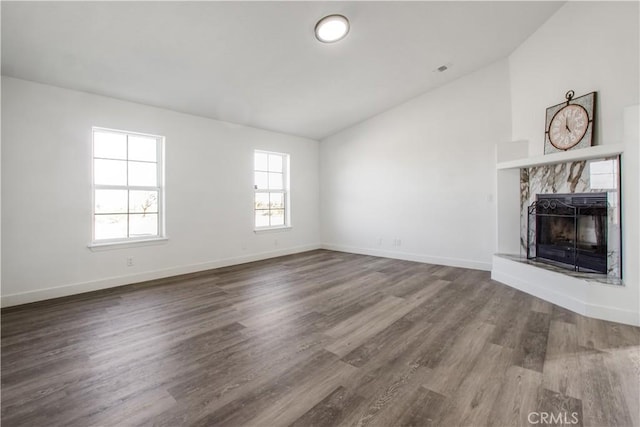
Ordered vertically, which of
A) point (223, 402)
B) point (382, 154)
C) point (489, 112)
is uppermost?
point (489, 112)

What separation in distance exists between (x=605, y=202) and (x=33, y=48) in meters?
5.97

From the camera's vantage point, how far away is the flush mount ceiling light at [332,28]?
281cm

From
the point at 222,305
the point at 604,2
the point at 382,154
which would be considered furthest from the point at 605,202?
the point at 222,305

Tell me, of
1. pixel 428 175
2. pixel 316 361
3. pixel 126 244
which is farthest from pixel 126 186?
pixel 428 175

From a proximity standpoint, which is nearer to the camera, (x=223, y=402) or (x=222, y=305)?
(x=223, y=402)

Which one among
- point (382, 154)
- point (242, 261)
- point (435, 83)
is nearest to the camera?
point (435, 83)

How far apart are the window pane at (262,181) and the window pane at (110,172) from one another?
2206 millimetres

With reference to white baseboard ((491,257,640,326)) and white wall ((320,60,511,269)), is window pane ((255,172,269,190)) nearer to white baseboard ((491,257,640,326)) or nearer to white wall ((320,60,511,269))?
white wall ((320,60,511,269))

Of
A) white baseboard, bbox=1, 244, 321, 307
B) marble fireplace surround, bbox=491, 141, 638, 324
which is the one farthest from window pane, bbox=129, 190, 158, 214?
marble fireplace surround, bbox=491, 141, 638, 324

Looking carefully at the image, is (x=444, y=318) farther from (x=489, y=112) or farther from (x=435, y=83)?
(x=435, y=83)

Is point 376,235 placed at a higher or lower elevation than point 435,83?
lower

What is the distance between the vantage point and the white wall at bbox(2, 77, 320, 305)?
308 centimetres

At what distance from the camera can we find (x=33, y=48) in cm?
266

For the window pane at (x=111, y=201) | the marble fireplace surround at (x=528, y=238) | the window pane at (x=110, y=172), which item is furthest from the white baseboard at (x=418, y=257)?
the window pane at (x=110, y=172)
